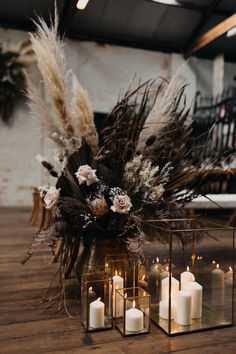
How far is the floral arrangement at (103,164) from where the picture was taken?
1.49 metres

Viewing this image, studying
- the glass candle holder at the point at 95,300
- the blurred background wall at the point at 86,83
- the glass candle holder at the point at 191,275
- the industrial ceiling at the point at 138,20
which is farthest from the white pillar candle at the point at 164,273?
the industrial ceiling at the point at 138,20

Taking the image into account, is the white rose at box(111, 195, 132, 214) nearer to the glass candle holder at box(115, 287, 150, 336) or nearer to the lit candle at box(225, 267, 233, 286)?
the glass candle holder at box(115, 287, 150, 336)

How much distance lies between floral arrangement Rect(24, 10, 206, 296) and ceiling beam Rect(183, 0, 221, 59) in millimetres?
5428

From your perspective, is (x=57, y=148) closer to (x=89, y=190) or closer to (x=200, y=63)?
(x=89, y=190)

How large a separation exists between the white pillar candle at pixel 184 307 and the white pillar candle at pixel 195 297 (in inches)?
2.0

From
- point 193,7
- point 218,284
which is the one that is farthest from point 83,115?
point 193,7

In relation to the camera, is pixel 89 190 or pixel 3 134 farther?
pixel 3 134

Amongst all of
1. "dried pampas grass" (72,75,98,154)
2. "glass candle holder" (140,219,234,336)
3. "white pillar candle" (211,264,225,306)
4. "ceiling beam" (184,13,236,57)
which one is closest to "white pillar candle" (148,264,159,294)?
"glass candle holder" (140,219,234,336)

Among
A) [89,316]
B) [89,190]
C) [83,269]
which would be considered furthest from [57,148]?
[89,316]

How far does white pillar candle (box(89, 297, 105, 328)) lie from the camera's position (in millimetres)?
Result: 1366

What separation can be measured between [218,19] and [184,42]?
2.72 ft

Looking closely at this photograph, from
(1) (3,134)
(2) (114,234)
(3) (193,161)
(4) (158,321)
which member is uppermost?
(1) (3,134)

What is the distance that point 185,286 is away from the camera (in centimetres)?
145

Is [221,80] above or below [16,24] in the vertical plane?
below
